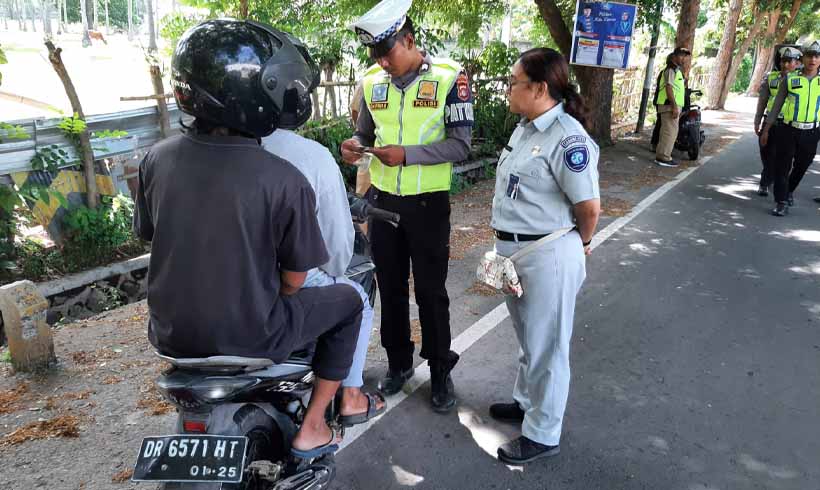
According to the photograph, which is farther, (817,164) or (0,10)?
(0,10)

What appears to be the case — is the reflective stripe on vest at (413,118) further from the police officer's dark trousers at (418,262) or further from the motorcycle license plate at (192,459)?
the motorcycle license plate at (192,459)

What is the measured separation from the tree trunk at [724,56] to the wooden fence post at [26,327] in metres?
20.8

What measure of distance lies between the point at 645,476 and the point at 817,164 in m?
11.0

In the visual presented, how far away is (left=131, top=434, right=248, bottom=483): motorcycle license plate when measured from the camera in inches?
70.3

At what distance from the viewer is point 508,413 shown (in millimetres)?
3285

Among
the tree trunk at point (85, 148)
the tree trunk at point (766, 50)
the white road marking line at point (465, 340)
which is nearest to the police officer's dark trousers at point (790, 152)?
the white road marking line at point (465, 340)

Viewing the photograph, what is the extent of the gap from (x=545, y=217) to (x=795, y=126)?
20.9 feet

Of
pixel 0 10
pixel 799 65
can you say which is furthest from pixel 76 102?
pixel 0 10

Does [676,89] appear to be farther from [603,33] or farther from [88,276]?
[88,276]

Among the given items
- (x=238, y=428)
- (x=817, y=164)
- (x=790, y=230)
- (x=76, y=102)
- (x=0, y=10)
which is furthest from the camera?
(x=0, y=10)

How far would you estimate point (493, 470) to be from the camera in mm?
2906

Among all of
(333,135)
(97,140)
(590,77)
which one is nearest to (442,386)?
(97,140)

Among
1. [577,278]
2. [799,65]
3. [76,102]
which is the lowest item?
[577,278]

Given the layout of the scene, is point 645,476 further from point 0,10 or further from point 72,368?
point 0,10
